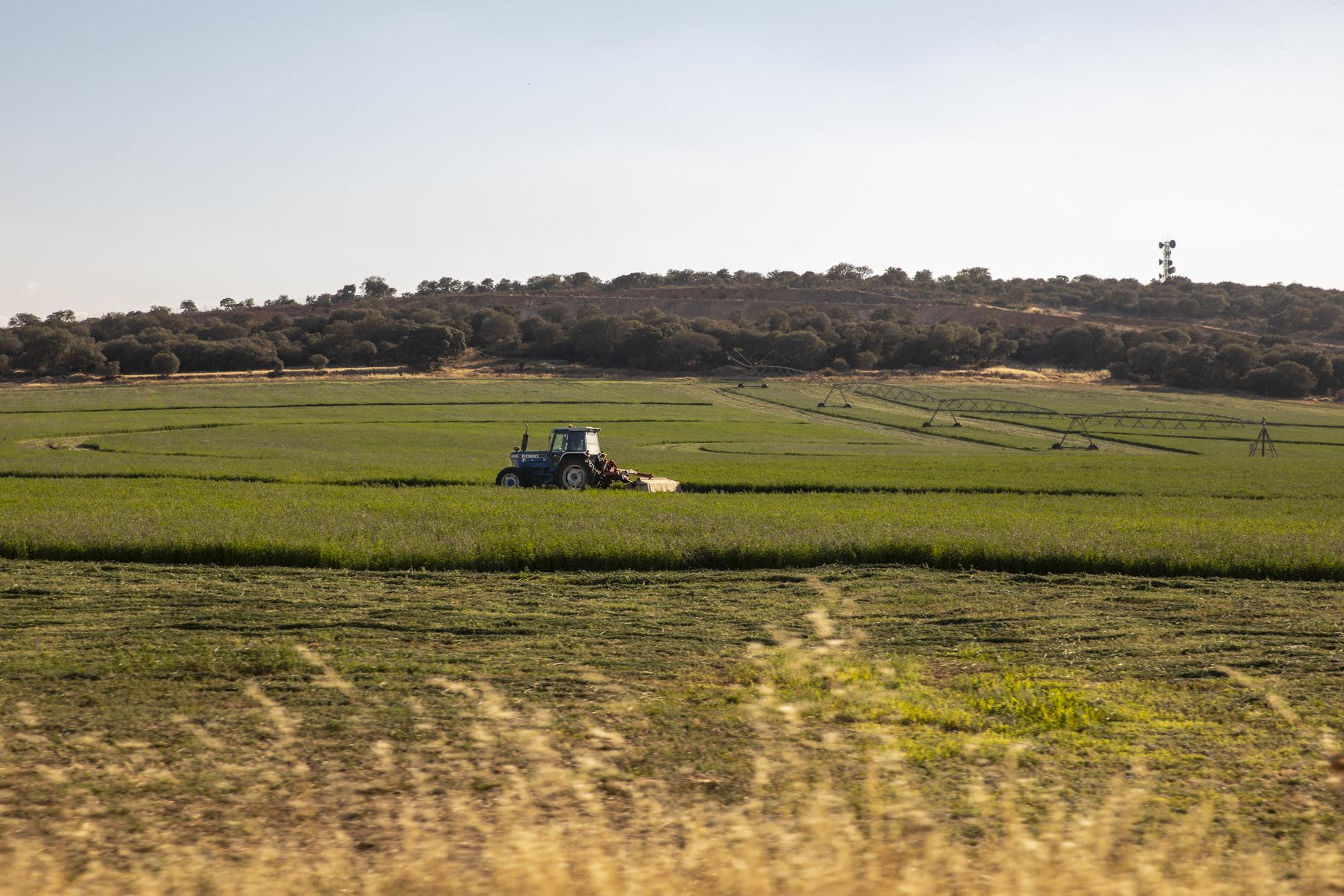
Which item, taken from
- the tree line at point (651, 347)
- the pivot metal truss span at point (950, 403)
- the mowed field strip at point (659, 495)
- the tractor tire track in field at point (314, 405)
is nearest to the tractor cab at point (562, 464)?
the mowed field strip at point (659, 495)

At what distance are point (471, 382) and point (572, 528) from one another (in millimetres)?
79235

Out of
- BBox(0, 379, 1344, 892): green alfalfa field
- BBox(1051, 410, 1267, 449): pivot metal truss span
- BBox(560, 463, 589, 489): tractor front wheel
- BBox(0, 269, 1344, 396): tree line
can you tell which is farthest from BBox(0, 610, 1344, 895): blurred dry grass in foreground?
BBox(0, 269, 1344, 396): tree line

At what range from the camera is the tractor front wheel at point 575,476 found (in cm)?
3141

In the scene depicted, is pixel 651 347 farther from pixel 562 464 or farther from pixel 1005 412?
pixel 562 464

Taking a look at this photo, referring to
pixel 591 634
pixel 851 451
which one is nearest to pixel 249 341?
pixel 851 451

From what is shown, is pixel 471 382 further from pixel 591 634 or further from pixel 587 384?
pixel 591 634

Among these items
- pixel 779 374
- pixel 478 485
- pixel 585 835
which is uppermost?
pixel 779 374

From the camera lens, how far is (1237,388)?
103125 mm

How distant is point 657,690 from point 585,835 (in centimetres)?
333

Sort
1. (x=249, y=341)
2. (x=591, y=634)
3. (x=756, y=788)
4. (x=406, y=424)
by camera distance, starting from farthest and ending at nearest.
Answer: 1. (x=249, y=341)
2. (x=406, y=424)
3. (x=591, y=634)
4. (x=756, y=788)

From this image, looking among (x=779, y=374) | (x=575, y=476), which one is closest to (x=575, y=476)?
(x=575, y=476)

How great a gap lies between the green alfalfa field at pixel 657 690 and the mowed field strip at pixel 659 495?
159mm

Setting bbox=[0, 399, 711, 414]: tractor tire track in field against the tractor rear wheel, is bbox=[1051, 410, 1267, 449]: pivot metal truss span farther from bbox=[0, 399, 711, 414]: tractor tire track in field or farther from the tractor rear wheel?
the tractor rear wheel

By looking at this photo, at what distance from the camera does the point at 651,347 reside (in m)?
116
